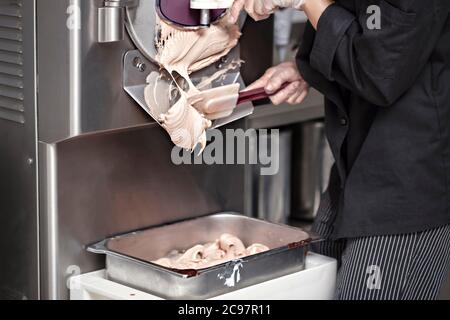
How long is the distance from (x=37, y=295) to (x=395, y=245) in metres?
0.70

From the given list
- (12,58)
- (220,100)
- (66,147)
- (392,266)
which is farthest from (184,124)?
(392,266)

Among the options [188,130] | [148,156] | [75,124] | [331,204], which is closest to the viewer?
[75,124]

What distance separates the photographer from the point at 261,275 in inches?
68.0

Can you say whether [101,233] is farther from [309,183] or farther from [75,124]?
[309,183]

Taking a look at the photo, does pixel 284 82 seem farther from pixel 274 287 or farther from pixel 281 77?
pixel 274 287

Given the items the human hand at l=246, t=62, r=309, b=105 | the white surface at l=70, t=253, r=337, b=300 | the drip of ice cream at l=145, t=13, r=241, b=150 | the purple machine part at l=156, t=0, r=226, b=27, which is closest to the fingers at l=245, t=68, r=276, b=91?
the human hand at l=246, t=62, r=309, b=105

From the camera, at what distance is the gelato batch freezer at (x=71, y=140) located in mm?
1593

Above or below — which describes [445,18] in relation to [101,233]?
above

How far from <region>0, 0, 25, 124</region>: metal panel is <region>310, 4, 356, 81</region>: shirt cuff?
557 mm

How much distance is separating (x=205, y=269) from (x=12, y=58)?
1.77 ft

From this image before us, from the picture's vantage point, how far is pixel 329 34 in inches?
67.3

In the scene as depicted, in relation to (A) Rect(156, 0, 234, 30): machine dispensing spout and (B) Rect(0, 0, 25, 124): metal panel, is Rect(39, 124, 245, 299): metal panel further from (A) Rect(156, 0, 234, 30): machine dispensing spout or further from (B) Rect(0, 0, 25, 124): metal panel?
(A) Rect(156, 0, 234, 30): machine dispensing spout

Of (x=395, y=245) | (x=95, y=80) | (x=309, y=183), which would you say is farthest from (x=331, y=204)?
(x=309, y=183)

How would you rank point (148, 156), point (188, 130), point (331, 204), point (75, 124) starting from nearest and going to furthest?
point (75, 124)
point (188, 130)
point (148, 156)
point (331, 204)
